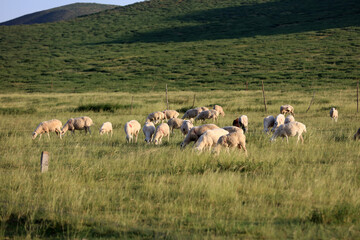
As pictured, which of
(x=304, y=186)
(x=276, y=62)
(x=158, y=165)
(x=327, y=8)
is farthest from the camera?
(x=327, y=8)

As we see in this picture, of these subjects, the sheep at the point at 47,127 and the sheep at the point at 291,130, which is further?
the sheep at the point at 47,127

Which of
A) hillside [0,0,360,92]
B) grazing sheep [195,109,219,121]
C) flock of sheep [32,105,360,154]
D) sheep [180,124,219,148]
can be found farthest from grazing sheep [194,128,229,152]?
hillside [0,0,360,92]

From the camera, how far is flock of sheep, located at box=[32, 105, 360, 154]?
10461 mm

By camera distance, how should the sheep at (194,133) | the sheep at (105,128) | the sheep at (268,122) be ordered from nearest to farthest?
1. the sheep at (194,133)
2. the sheep at (268,122)
3. the sheep at (105,128)


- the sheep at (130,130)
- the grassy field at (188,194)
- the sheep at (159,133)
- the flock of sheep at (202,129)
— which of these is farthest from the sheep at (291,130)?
the sheep at (130,130)

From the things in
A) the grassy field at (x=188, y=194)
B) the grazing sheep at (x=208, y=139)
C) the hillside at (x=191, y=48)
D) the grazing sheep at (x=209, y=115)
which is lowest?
the grazing sheep at (x=209, y=115)

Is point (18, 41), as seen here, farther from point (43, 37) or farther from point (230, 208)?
point (230, 208)

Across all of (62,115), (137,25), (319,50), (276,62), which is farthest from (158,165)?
(137,25)

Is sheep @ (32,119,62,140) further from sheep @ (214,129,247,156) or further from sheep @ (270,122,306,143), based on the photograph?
sheep @ (270,122,306,143)

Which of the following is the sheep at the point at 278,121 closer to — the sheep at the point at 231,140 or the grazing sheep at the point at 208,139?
the grazing sheep at the point at 208,139

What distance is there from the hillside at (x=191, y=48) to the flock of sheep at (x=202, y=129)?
2043 cm

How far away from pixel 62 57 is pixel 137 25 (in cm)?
2222

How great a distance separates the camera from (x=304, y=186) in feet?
24.3

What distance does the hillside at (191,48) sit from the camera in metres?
44.9
